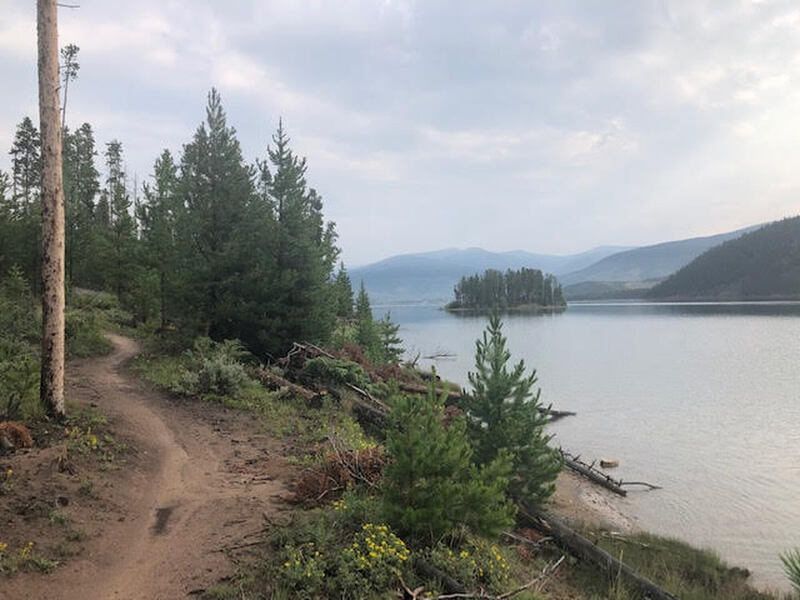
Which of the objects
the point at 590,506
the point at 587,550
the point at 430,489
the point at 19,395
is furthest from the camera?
the point at 590,506

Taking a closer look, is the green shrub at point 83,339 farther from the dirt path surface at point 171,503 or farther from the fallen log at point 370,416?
the fallen log at point 370,416

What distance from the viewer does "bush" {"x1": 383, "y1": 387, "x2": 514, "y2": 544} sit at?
663 centimetres

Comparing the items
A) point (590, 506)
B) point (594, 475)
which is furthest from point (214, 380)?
point (594, 475)

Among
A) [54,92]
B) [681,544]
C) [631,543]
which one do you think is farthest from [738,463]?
[54,92]

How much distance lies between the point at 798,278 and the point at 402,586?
662 ft

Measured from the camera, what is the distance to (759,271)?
17800 cm

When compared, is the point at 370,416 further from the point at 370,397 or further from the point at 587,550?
the point at 587,550

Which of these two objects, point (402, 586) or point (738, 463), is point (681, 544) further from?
point (402, 586)

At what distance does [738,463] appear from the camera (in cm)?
1978

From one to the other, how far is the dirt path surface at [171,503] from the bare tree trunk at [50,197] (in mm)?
2326

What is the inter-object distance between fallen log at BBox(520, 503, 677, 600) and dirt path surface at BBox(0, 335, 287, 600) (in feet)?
18.1

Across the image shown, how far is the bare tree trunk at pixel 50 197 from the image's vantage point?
9.77 metres

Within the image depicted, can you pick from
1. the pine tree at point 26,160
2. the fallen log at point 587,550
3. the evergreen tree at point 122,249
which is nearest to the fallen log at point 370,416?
the fallen log at point 587,550

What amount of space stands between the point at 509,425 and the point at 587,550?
2947mm
